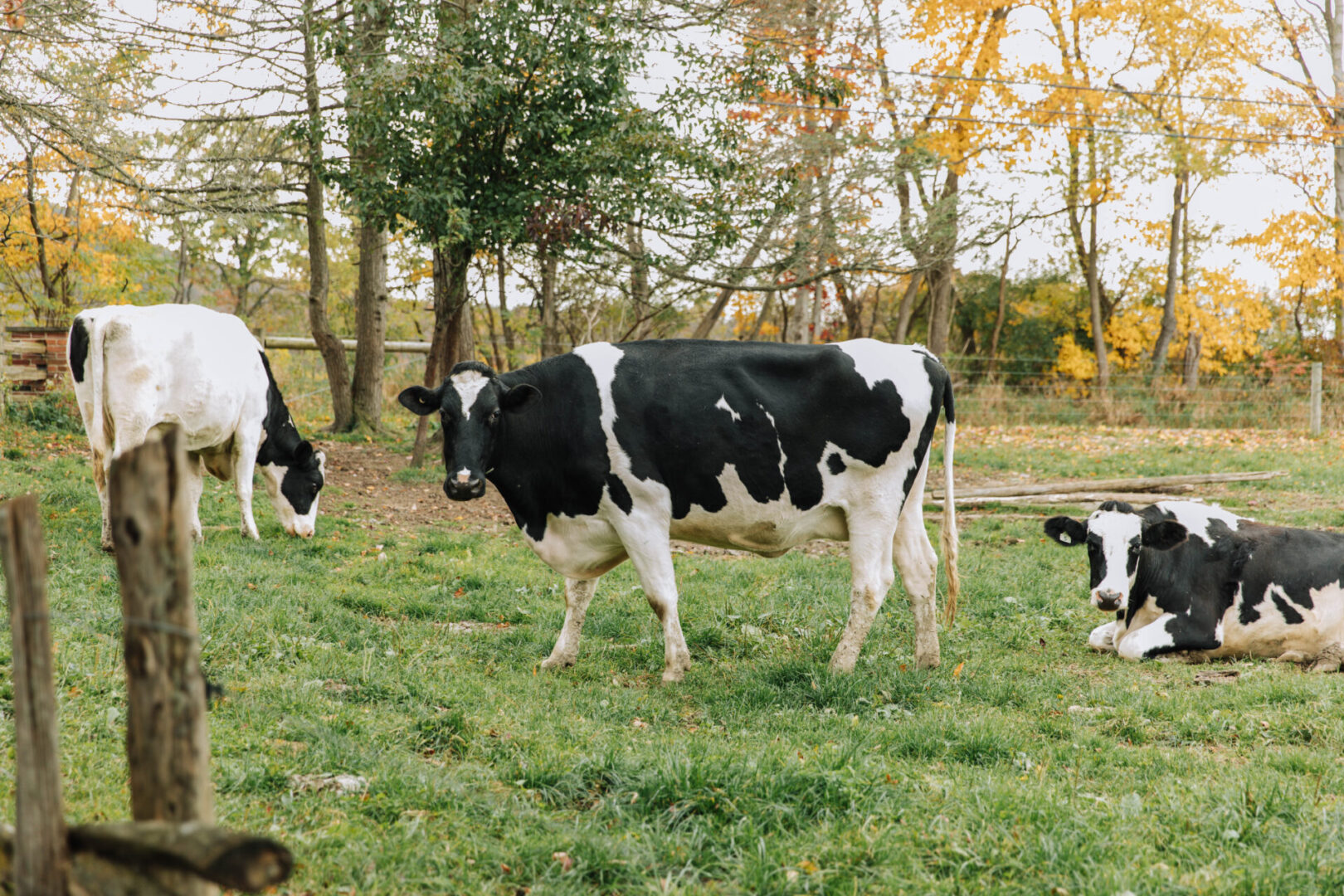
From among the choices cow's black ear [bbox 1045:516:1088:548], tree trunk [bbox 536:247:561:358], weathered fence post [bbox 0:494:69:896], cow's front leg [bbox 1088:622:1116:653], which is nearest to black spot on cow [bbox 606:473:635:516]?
cow's black ear [bbox 1045:516:1088:548]

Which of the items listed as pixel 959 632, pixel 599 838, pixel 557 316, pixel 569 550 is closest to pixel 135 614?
pixel 599 838

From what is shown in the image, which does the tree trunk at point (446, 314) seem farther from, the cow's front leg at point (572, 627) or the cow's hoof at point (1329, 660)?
the cow's hoof at point (1329, 660)

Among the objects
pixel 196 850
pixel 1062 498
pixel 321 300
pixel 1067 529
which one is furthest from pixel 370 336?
pixel 196 850

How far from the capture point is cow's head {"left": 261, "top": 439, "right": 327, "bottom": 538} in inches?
385

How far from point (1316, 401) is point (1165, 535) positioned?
15.9 meters

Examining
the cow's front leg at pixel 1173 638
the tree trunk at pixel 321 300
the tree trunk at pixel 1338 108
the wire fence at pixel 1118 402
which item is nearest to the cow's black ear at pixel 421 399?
the cow's front leg at pixel 1173 638

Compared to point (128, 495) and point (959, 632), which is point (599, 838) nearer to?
point (128, 495)

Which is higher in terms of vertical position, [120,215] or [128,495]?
[120,215]

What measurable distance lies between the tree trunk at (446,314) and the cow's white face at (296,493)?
2.92 meters

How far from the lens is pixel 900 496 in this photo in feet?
22.0

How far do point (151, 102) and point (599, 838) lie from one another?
13281 mm

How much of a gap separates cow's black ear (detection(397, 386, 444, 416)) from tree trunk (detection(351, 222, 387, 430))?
9.44 meters

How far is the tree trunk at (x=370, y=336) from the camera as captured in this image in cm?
1584

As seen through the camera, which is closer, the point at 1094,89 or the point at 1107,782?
the point at 1107,782
